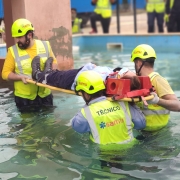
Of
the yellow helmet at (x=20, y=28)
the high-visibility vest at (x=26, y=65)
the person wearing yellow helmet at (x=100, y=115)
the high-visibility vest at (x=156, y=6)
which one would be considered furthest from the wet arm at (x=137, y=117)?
the high-visibility vest at (x=156, y=6)

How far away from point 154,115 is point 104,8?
1306cm

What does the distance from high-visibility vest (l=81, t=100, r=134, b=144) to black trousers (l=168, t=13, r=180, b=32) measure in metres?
12.3

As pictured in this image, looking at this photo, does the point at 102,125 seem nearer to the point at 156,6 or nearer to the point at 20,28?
the point at 20,28

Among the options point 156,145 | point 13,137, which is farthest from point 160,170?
point 13,137

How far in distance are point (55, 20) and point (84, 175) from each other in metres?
6.09

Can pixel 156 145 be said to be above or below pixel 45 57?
below

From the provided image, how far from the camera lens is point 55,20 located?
10875mm

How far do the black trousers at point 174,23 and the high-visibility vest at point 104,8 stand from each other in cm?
257

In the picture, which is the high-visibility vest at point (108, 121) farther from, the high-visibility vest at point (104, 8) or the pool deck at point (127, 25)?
the pool deck at point (127, 25)

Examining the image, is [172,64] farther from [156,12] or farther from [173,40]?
[156,12]

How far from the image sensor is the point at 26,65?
770 cm

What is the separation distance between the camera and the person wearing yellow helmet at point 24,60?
749 centimetres

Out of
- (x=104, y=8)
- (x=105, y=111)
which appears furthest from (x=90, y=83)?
(x=104, y=8)

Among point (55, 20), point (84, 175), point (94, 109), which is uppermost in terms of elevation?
point (55, 20)
